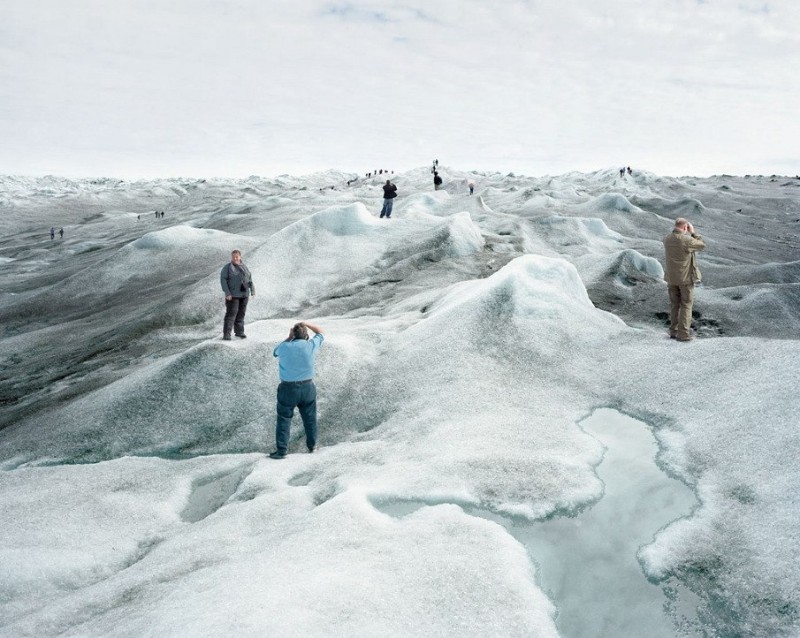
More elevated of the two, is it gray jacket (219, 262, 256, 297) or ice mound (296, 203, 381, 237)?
ice mound (296, 203, 381, 237)

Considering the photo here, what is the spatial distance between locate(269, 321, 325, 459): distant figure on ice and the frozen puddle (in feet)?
8.61

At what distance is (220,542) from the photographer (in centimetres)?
621

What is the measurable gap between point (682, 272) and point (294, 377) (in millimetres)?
7947

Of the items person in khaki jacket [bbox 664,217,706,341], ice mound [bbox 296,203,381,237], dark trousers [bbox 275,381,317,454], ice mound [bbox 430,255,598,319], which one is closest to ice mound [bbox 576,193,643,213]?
ice mound [bbox 296,203,381,237]

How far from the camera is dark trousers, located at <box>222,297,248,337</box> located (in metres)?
12.8

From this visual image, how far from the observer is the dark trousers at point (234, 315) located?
1276 centimetres

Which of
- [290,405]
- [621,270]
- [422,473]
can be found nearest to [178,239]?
[621,270]

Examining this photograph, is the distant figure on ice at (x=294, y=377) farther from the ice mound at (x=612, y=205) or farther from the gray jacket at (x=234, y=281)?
the ice mound at (x=612, y=205)

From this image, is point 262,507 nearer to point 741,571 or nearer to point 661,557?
point 661,557

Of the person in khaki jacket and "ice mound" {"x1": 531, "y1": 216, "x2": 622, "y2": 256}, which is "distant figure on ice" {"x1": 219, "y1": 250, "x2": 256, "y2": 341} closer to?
the person in khaki jacket

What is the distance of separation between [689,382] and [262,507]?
6807mm

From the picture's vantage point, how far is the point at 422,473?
685 centimetres

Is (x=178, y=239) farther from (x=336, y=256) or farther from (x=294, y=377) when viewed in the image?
(x=294, y=377)

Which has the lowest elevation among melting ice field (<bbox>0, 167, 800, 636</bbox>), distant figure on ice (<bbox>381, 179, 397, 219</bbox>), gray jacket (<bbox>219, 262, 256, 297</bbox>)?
melting ice field (<bbox>0, 167, 800, 636</bbox>)
